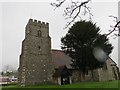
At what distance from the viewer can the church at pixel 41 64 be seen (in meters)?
39.9

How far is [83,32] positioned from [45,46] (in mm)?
11217

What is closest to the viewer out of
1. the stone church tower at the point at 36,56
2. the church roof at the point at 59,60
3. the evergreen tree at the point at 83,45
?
the evergreen tree at the point at 83,45

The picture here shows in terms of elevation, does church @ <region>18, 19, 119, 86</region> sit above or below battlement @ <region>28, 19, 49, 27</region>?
below

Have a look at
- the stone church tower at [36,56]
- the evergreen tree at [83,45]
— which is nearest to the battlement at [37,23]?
the stone church tower at [36,56]

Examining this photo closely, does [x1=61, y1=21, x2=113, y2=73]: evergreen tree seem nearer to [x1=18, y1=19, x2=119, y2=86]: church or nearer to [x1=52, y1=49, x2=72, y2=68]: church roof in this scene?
[x1=18, y1=19, x2=119, y2=86]: church

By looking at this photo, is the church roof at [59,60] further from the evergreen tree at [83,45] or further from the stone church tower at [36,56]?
the evergreen tree at [83,45]

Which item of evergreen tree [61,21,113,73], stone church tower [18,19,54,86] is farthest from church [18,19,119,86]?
evergreen tree [61,21,113,73]

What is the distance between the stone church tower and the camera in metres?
39.8

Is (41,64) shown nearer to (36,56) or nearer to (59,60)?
(36,56)

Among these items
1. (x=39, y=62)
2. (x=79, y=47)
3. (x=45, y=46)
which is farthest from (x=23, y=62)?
(x=79, y=47)

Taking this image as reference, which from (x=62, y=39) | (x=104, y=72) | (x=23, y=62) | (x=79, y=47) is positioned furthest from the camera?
(x=104, y=72)

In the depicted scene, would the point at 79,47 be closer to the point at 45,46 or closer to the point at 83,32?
the point at 83,32

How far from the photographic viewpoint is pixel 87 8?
Result: 254 inches

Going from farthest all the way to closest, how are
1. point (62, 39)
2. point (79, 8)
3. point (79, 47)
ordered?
point (62, 39) < point (79, 47) < point (79, 8)
